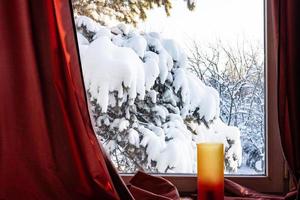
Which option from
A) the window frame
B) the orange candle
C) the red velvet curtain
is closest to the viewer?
the orange candle

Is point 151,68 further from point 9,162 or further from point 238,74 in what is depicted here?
point 9,162

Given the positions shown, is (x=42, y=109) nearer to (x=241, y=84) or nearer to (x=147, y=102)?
(x=147, y=102)

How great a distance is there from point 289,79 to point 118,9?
683 millimetres

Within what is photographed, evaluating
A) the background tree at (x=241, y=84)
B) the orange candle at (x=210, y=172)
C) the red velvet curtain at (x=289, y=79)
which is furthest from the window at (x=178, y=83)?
the orange candle at (x=210, y=172)

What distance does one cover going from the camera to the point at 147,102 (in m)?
1.69

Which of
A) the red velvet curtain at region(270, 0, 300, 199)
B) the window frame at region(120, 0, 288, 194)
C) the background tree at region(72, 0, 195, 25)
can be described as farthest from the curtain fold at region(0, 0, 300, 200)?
the background tree at region(72, 0, 195, 25)

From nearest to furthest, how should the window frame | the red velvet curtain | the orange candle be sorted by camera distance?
the orange candle, the red velvet curtain, the window frame

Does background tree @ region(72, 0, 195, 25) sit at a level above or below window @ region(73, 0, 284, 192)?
above

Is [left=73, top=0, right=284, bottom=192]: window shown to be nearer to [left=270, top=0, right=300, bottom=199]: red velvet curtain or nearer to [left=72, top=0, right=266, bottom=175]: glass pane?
[left=72, top=0, right=266, bottom=175]: glass pane

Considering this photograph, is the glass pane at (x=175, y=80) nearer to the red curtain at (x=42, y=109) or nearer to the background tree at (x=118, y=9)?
the background tree at (x=118, y=9)

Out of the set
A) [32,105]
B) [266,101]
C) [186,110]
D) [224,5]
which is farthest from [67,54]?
[266,101]

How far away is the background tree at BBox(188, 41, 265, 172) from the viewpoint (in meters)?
1.65

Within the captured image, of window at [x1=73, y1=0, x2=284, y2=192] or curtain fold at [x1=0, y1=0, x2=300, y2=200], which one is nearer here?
curtain fold at [x1=0, y1=0, x2=300, y2=200]

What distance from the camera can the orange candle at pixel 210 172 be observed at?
126 centimetres
